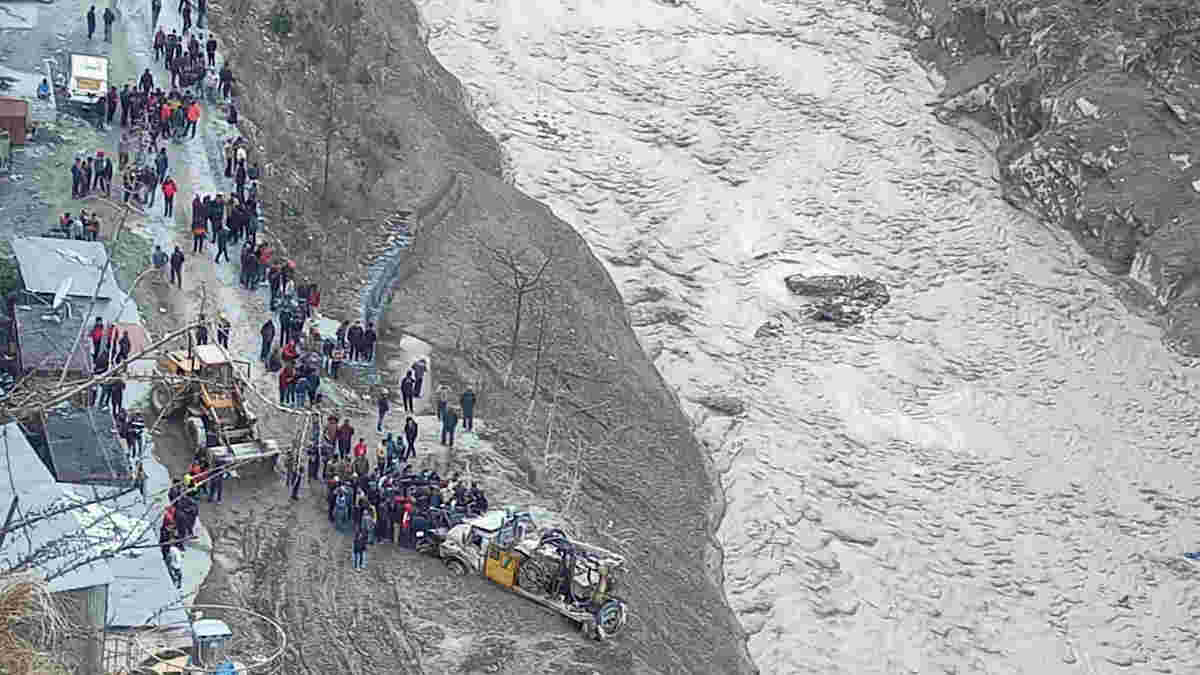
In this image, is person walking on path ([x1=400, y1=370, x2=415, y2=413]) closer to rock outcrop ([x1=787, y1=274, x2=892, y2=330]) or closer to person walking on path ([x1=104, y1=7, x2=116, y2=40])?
person walking on path ([x1=104, y1=7, x2=116, y2=40])

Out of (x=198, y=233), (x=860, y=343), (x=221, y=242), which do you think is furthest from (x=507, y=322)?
(x=860, y=343)

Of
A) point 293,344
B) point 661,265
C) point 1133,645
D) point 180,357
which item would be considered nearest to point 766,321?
point 661,265

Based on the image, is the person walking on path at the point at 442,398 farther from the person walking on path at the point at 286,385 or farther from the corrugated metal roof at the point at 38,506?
the corrugated metal roof at the point at 38,506

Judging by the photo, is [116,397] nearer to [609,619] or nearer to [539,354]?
[609,619]

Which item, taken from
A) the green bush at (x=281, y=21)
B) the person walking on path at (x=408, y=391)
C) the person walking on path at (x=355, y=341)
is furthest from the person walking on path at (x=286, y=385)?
the green bush at (x=281, y=21)

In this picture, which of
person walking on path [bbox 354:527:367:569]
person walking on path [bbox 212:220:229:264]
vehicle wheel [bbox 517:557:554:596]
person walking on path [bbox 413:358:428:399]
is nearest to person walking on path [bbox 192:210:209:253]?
person walking on path [bbox 212:220:229:264]

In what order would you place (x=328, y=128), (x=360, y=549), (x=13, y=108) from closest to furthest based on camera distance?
(x=360, y=549)
(x=13, y=108)
(x=328, y=128)
